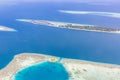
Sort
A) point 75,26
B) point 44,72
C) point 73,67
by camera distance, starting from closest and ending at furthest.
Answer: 1. point 44,72
2. point 73,67
3. point 75,26

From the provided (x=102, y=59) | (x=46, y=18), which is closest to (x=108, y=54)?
(x=102, y=59)

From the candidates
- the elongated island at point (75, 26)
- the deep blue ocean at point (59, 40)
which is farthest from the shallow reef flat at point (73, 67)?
the elongated island at point (75, 26)

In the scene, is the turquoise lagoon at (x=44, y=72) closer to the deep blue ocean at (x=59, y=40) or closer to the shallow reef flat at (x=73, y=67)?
the shallow reef flat at (x=73, y=67)

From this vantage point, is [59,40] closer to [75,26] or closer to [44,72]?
[75,26]

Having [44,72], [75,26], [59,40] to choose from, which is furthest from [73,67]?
[75,26]

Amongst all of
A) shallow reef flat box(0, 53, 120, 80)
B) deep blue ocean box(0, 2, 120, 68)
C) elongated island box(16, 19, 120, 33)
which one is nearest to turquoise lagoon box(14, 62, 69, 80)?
shallow reef flat box(0, 53, 120, 80)

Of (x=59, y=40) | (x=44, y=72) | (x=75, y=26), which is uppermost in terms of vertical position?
(x=75, y=26)

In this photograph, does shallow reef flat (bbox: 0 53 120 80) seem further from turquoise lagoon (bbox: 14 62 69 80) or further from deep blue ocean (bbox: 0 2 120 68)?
deep blue ocean (bbox: 0 2 120 68)
